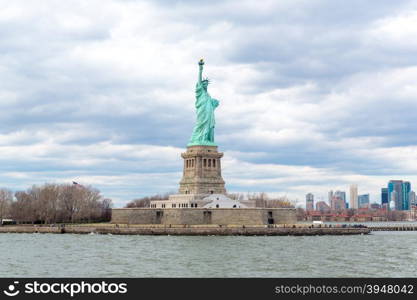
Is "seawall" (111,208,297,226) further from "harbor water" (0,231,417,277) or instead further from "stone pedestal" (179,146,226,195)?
"harbor water" (0,231,417,277)

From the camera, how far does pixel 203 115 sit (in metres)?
95.3

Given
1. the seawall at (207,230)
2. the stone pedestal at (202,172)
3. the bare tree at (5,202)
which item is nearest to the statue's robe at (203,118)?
the stone pedestal at (202,172)

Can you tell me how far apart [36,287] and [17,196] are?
8607cm

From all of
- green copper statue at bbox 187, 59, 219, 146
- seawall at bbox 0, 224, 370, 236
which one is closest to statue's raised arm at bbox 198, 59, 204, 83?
green copper statue at bbox 187, 59, 219, 146

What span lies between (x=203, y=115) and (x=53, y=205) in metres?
29.6

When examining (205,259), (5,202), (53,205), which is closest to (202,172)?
(53,205)

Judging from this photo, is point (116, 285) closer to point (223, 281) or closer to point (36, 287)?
point (36, 287)

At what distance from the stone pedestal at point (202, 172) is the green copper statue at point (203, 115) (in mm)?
1779

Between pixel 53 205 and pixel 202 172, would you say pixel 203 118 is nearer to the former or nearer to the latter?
pixel 202 172

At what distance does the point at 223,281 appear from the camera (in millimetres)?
34938

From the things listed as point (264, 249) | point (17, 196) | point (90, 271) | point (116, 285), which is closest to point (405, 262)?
point (264, 249)

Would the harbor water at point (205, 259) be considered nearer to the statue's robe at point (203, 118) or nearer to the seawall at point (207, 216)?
the seawall at point (207, 216)

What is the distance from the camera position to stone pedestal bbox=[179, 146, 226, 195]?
91900 millimetres

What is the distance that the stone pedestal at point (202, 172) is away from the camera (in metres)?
91.9
